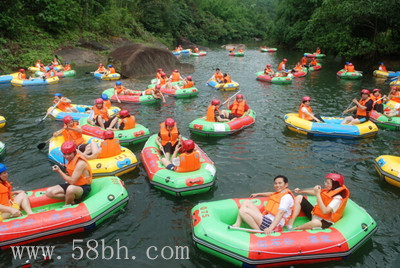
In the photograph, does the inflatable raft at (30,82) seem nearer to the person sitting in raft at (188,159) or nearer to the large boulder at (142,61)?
the large boulder at (142,61)

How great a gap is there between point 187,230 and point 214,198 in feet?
4.22

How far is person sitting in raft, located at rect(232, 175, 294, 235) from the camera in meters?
5.17

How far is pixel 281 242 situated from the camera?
4902 millimetres

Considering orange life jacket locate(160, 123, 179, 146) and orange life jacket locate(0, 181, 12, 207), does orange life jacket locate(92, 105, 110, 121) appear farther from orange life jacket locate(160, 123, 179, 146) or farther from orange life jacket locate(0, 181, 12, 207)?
orange life jacket locate(0, 181, 12, 207)

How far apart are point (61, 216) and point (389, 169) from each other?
7286mm

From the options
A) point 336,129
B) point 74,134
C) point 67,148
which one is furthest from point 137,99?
point 67,148

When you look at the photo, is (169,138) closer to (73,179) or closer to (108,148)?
(108,148)

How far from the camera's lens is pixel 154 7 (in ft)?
148

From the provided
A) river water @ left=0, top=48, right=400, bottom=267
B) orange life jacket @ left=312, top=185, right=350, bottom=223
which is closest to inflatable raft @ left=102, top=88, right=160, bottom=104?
river water @ left=0, top=48, right=400, bottom=267

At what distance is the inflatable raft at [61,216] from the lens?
17.5ft

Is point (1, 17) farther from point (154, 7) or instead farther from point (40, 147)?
point (154, 7)

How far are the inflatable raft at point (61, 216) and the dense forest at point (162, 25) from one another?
70.6 feet

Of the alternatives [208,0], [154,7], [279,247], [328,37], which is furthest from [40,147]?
[208,0]

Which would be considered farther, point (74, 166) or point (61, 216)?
point (74, 166)
